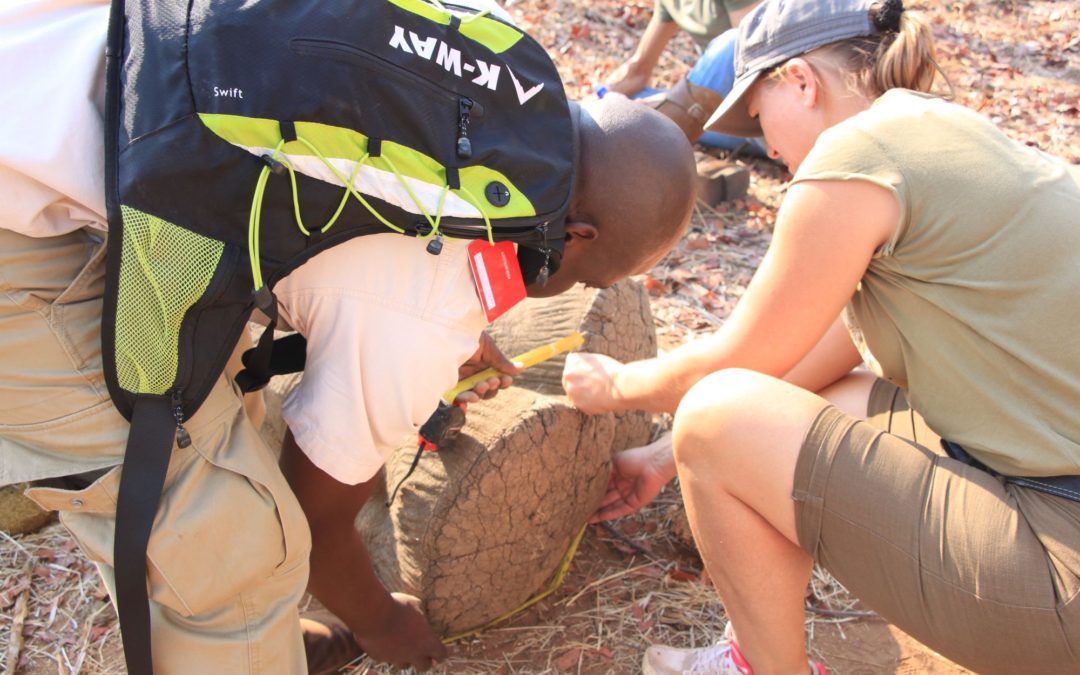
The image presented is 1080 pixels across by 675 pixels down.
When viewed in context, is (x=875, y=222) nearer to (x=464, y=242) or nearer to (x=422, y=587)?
(x=464, y=242)

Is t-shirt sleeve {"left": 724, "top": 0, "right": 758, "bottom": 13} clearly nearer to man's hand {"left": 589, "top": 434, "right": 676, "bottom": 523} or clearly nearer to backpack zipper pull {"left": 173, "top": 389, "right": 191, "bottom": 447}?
man's hand {"left": 589, "top": 434, "right": 676, "bottom": 523}

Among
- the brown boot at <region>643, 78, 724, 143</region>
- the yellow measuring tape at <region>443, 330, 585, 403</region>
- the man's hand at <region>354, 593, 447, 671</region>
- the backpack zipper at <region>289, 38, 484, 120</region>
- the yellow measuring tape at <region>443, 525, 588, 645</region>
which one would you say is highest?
the backpack zipper at <region>289, 38, 484, 120</region>

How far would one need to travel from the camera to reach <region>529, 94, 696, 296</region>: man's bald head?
6.31 ft

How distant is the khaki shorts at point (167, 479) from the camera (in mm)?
1605

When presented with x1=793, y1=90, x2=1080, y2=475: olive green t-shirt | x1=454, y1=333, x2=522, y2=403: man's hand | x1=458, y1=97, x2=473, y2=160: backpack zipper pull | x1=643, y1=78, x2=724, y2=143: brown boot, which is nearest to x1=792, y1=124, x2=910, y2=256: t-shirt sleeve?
x1=793, y1=90, x2=1080, y2=475: olive green t-shirt

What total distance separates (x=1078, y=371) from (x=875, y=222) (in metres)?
0.48

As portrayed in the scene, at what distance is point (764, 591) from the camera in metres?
1.96

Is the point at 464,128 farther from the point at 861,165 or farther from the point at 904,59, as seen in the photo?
the point at 904,59

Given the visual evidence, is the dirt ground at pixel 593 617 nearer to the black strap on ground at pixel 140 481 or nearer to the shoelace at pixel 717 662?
the shoelace at pixel 717 662

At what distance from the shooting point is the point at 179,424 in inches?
64.9

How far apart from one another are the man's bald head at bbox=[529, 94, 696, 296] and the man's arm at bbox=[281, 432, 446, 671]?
2.33 feet

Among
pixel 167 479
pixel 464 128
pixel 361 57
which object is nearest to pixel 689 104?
pixel 464 128

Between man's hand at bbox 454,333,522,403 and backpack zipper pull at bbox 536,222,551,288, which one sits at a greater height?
backpack zipper pull at bbox 536,222,551,288

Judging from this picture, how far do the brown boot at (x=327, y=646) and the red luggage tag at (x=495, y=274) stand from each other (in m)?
1.06
